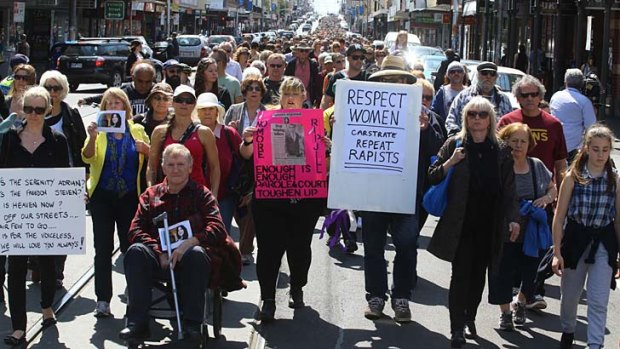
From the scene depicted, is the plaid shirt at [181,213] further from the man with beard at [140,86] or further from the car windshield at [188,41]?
the car windshield at [188,41]

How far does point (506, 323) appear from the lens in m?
7.91

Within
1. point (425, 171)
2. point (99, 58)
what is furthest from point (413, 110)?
point (99, 58)

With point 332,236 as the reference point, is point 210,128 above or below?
above

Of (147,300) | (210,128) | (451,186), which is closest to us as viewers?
(147,300)

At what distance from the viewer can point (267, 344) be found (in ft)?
24.3

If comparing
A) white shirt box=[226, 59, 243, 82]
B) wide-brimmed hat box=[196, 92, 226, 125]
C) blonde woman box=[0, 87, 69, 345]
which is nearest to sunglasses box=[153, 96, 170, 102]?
wide-brimmed hat box=[196, 92, 226, 125]

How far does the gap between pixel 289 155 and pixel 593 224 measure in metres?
2.27

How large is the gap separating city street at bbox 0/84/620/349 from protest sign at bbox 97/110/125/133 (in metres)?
1.41

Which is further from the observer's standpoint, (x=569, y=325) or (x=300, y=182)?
(x=300, y=182)

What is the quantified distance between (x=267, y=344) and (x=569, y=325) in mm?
2088

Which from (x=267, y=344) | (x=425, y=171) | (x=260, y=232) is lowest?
(x=267, y=344)

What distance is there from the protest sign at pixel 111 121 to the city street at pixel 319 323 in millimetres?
1415

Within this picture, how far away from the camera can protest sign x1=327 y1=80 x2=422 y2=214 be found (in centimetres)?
773

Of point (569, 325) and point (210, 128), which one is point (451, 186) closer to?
point (569, 325)
